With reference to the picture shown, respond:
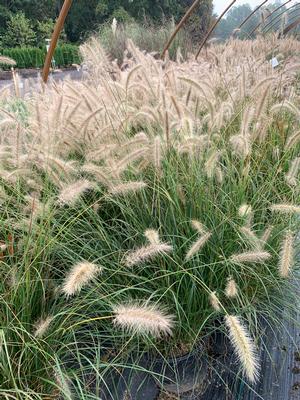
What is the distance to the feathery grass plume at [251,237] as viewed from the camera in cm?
150

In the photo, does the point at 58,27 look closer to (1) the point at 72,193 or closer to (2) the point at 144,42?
(1) the point at 72,193

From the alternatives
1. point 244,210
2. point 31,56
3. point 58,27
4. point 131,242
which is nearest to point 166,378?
point 131,242

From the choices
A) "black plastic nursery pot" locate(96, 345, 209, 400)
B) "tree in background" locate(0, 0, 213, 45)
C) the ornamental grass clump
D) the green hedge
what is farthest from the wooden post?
"tree in background" locate(0, 0, 213, 45)

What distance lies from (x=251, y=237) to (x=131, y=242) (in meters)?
0.50

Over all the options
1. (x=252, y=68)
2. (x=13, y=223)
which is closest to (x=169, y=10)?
(x=252, y=68)

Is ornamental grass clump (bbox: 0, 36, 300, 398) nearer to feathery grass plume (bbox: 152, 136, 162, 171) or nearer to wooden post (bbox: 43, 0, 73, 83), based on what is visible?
feathery grass plume (bbox: 152, 136, 162, 171)

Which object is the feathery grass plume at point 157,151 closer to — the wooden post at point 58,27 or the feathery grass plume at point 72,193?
the feathery grass plume at point 72,193

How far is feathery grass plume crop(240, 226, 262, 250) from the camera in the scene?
1.50 meters

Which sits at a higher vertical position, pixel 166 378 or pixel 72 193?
pixel 72 193

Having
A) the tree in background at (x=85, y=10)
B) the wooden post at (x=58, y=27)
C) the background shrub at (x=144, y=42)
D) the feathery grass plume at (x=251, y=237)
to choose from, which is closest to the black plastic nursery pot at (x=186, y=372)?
the feathery grass plume at (x=251, y=237)

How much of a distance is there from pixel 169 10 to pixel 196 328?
36.3 m

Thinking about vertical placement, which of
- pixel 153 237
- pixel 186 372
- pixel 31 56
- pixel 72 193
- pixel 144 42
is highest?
pixel 144 42

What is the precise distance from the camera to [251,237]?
1.51 m

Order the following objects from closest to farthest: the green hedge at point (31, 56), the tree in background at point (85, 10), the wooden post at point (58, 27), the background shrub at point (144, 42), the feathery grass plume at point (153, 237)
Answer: the feathery grass plume at point (153, 237)
the wooden post at point (58, 27)
the background shrub at point (144, 42)
the green hedge at point (31, 56)
the tree in background at point (85, 10)
